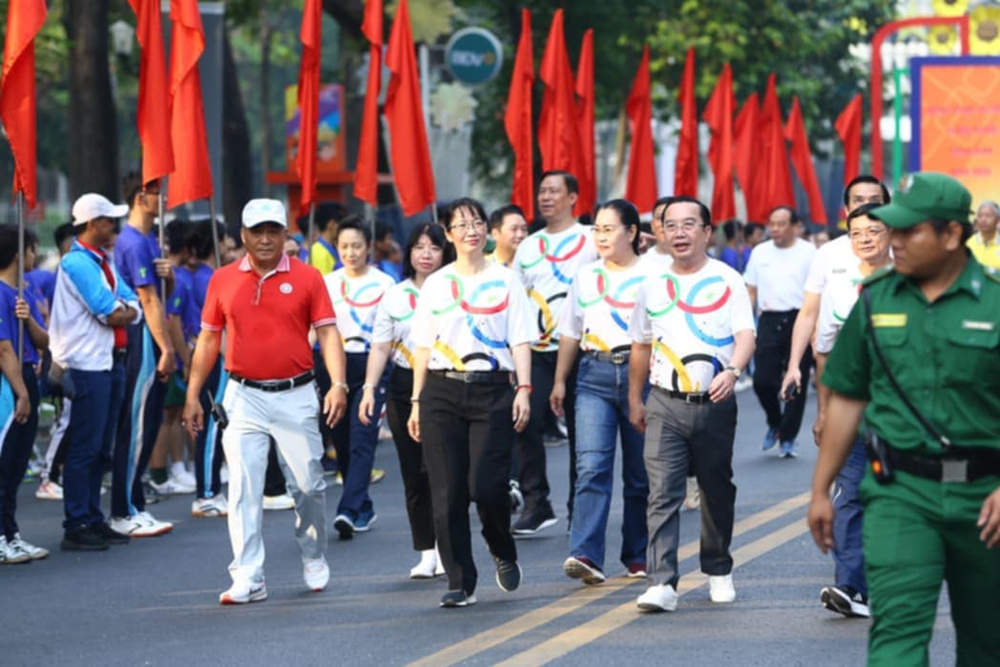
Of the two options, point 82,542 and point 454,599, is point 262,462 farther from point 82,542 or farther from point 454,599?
point 82,542

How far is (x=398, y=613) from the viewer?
8.41 metres

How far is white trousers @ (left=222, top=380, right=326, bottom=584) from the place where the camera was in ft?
29.0

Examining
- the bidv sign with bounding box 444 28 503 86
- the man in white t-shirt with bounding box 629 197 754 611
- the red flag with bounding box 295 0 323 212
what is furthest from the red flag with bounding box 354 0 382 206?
the bidv sign with bounding box 444 28 503 86

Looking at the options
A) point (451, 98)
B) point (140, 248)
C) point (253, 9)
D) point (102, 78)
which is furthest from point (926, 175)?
point (253, 9)

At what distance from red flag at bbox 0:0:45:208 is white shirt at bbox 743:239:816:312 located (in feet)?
22.7

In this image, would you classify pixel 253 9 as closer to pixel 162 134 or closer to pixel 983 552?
pixel 162 134

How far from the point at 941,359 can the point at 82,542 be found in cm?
658

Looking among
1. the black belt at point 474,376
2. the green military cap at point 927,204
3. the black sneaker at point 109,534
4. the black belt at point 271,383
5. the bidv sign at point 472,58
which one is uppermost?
the bidv sign at point 472,58

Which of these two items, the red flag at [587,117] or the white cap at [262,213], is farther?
the red flag at [587,117]

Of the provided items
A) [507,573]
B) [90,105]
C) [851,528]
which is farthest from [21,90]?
[90,105]

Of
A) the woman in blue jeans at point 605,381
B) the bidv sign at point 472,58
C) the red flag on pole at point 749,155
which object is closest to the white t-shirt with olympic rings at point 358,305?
the woman in blue jeans at point 605,381

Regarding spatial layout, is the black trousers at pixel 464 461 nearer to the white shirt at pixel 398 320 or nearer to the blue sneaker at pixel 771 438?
the white shirt at pixel 398 320

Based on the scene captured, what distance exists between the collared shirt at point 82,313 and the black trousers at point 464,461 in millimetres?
2819

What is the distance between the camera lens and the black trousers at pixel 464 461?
336 inches
